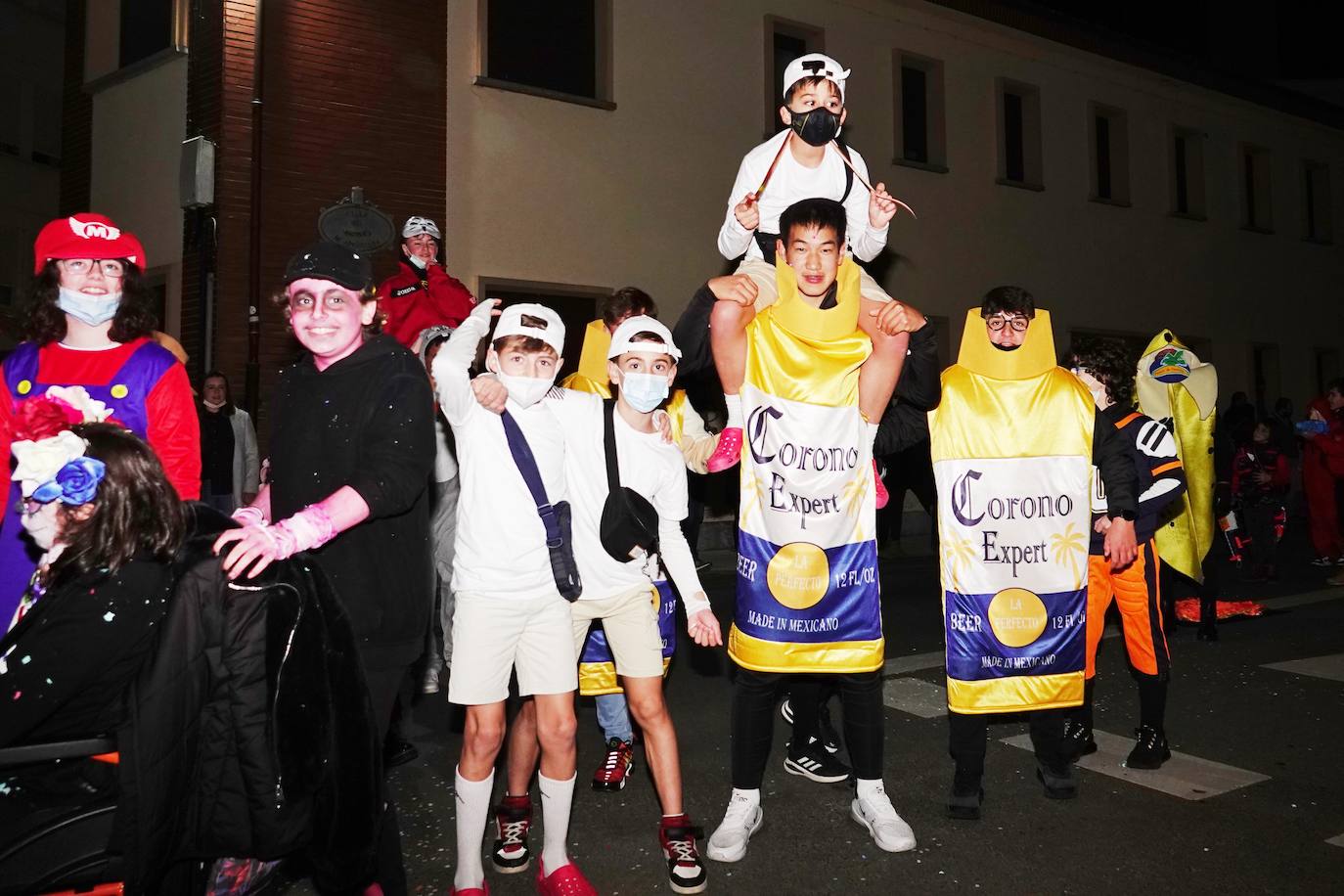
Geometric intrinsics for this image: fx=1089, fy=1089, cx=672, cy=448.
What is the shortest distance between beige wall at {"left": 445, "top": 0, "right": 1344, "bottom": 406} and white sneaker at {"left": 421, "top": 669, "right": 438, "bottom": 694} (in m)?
6.98

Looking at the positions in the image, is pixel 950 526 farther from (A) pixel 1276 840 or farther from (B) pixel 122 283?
(B) pixel 122 283

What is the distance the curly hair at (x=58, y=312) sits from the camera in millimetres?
3312

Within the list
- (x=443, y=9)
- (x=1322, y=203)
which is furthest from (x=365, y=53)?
(x=1322, y=203)

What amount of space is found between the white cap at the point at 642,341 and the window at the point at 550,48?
9836 mm

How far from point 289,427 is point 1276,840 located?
3.77 meters

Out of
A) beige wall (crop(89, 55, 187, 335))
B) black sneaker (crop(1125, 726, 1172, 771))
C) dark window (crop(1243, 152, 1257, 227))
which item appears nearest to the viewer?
black sneaker (crop(1125, 726, 1172, 771))

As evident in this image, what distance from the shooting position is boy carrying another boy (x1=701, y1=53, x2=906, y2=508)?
4.01m

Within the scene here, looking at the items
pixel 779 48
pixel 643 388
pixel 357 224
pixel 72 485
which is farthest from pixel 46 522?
pixel 779 48

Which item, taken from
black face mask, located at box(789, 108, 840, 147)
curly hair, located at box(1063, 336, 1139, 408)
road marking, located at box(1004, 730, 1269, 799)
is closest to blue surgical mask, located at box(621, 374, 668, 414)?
black face mask, located at box(789, 108, 840, 147)

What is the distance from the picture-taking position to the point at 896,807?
443 centimetres

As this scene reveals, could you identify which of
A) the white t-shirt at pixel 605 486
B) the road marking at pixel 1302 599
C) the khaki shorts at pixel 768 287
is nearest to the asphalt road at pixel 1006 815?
the white t-shirt at pixel 605 486

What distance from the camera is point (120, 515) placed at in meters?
2.44

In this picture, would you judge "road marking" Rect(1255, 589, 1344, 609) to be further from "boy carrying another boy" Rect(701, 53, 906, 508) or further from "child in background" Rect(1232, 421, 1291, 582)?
"boy carrying another boy" Rect(701, 53, 906, 508)

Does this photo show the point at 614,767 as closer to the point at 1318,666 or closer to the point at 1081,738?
the point at 1081,738
